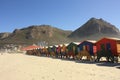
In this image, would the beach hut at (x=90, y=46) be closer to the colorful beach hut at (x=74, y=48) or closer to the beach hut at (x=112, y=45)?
the colorful beach hut at (x=74, y=48)

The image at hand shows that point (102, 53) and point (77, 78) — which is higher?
point (102, 53)

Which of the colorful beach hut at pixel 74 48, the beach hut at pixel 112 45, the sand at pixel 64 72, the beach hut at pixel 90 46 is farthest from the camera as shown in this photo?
the colorful beach hut at pixel 74 48

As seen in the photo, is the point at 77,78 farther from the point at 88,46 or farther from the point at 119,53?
the point at 88,46

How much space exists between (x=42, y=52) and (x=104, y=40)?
120ft

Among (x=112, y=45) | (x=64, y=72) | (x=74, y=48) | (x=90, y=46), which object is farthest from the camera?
(x=74, y=48)

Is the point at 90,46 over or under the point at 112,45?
over

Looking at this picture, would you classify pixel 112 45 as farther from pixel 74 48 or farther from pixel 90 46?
pixel 74 48

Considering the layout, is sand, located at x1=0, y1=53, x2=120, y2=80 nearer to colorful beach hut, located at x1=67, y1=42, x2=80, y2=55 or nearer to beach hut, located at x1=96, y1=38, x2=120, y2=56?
beach hut, located at x1=96, y1=38, x2=120, y2=56

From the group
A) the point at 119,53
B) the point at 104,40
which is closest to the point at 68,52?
the point at 104,40

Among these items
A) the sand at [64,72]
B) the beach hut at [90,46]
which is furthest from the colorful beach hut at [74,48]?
the sand at [64,72]

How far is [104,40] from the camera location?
30.5 meters

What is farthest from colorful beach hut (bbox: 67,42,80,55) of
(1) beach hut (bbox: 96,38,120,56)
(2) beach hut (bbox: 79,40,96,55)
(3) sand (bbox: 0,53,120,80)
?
(3) sand (bbox: 0,53,120,80)

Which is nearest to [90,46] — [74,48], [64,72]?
[74,48]

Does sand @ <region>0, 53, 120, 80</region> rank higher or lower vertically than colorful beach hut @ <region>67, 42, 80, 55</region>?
lower
